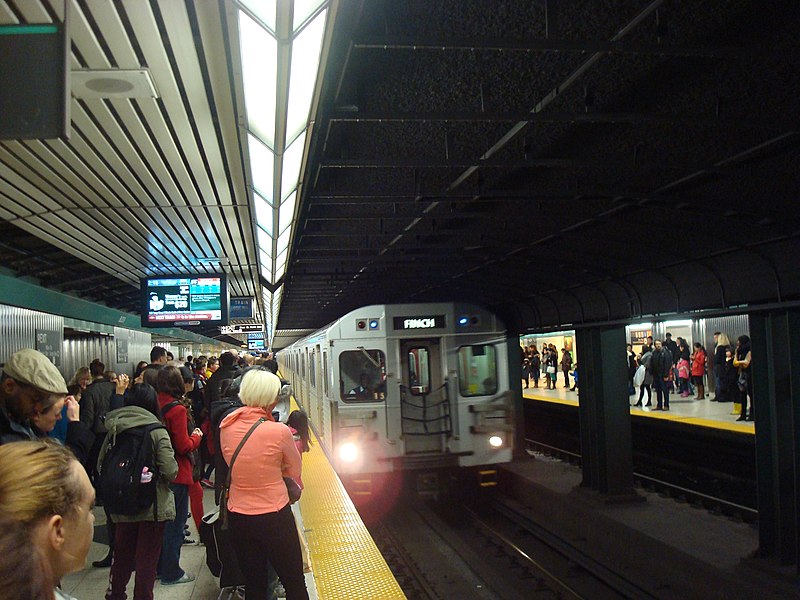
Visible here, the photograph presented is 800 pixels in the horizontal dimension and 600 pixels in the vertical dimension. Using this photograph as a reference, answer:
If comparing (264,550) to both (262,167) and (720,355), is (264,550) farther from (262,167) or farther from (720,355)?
(720,355)

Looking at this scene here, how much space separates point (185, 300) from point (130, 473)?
8507 millimetres

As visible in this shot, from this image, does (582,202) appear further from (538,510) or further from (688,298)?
(538,510)

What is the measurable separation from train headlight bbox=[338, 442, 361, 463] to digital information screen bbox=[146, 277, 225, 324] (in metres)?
3.67

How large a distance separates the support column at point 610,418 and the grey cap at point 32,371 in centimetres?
755

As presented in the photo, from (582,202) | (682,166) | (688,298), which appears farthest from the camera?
(688,298)

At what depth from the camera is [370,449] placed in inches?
385

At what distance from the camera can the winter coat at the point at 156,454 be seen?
415cm

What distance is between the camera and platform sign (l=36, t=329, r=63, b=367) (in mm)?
10211

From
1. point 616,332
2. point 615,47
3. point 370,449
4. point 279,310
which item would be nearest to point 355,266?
point 370,449

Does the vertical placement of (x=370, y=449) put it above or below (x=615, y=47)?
below

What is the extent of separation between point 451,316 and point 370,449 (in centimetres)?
216

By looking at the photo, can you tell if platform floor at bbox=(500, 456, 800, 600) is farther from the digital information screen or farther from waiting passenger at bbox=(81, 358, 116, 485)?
the digital information screen

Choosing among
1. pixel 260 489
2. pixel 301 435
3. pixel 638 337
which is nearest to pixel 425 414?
pixel 301 435

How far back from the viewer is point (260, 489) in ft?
12.0
